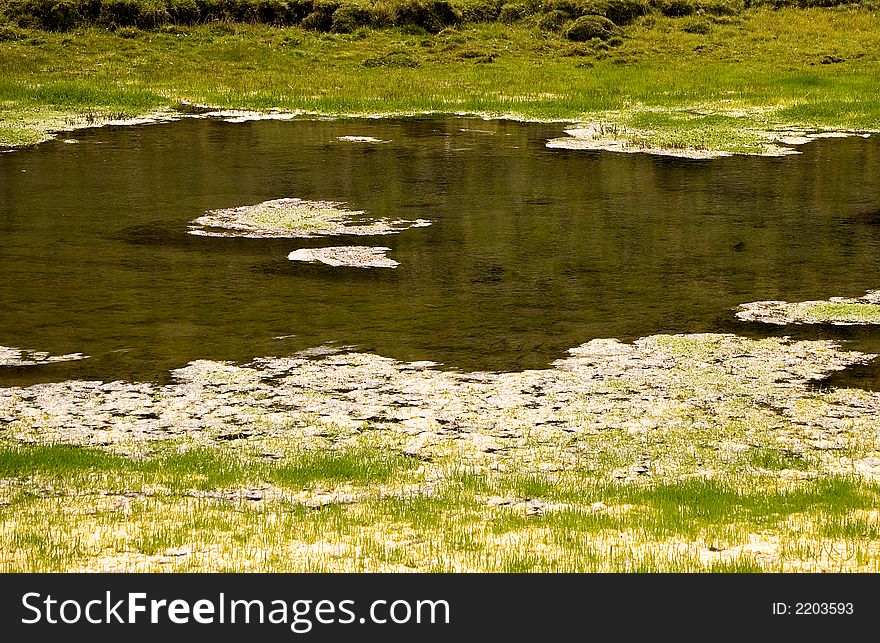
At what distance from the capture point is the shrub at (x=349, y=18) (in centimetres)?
5616

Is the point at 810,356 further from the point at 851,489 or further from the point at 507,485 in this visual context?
the point at 507,485

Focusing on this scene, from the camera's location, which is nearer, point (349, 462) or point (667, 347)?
point (349, 462)

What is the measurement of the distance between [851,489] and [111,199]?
58.3 feet

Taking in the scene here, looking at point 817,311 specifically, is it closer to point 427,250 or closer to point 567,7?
point 427,250

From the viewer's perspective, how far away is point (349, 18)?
5650cm

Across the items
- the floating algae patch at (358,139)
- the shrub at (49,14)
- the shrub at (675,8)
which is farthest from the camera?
the shrub at (675,8)

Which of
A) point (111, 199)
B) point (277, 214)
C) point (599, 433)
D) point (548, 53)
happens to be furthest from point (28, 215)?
point (548, 53)

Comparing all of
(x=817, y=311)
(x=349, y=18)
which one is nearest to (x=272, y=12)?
(x=349, y=18)

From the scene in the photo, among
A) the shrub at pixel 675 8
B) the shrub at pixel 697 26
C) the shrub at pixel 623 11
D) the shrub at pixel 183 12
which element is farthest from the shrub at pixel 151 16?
the shrub at pixel 675 8

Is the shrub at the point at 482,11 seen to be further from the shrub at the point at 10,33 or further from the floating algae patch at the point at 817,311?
the floating algae patch at the point at 817,311

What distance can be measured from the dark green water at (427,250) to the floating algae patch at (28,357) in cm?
25

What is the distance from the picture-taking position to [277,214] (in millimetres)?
21859
